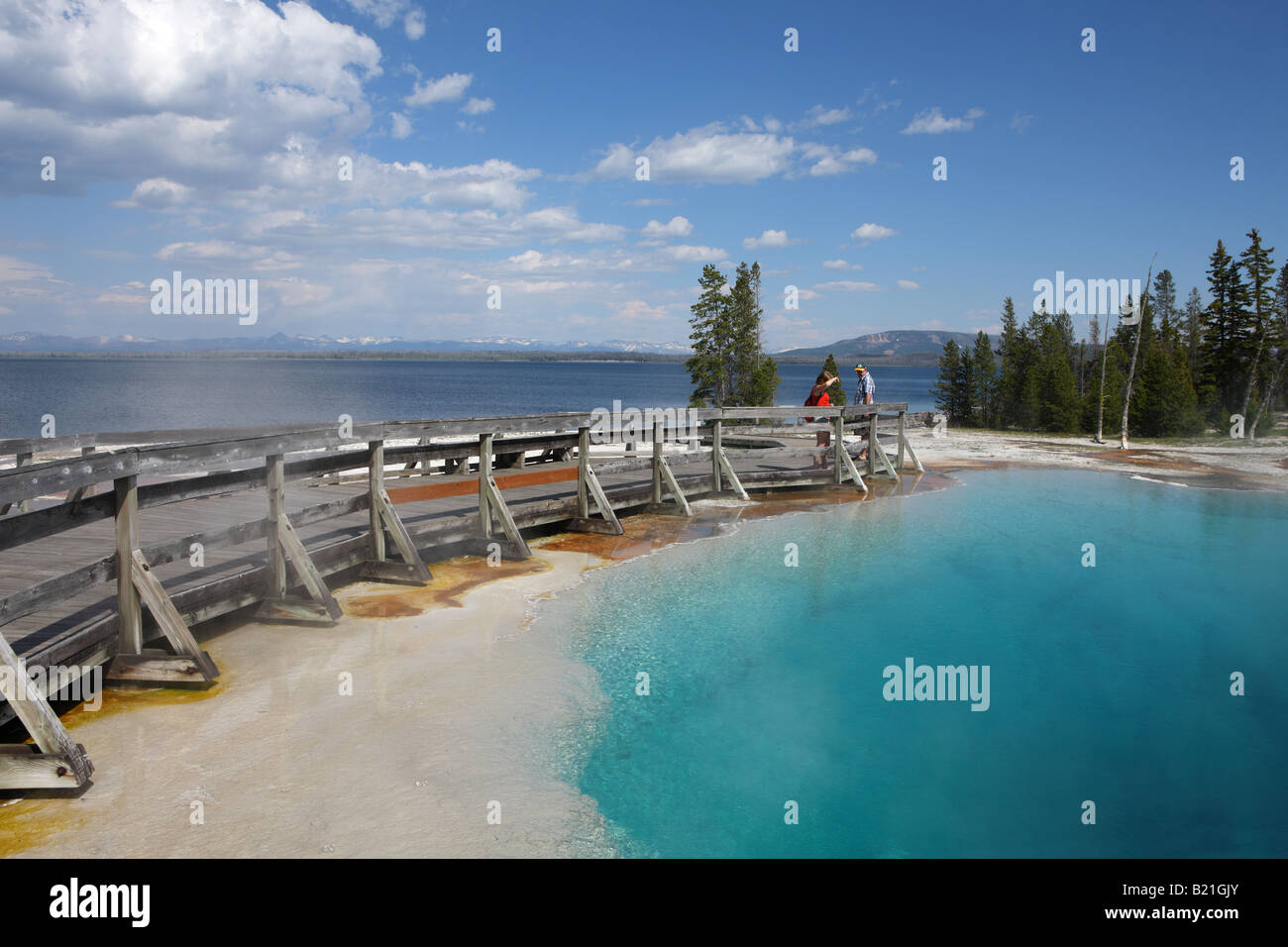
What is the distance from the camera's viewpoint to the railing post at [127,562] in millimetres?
6285

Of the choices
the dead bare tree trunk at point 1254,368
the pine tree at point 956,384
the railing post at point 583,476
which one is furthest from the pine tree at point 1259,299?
the railing post at point 583,476

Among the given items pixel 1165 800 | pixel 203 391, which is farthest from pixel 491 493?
pixel 203 391

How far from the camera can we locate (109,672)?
6.38 metres

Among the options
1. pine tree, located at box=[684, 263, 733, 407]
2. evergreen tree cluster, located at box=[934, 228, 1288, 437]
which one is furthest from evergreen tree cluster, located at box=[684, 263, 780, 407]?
evergreen tree cluster, located at box=[934, 228, 1288, 437]

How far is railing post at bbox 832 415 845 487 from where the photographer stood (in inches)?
704

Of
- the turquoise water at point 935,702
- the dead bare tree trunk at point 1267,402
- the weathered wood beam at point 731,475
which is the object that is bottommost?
the turquoise water at point 935,702

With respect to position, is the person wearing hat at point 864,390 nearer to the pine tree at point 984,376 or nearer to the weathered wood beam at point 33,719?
the weathered wood beam at point 33,719

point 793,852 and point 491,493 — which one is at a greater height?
A: point 491,493

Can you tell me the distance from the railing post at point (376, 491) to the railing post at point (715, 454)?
25.0 ft

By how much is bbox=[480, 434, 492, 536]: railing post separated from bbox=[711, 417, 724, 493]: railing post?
5.96 metres

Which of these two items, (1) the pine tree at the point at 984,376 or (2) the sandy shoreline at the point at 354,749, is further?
(1) the pine tree at the point at 984,376

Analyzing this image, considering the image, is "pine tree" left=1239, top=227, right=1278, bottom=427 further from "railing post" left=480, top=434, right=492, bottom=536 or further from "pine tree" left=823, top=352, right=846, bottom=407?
"railing post" left=480, top=434, right=492, bottom=536

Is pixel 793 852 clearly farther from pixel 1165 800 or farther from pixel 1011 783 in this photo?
pixel 1165 800
